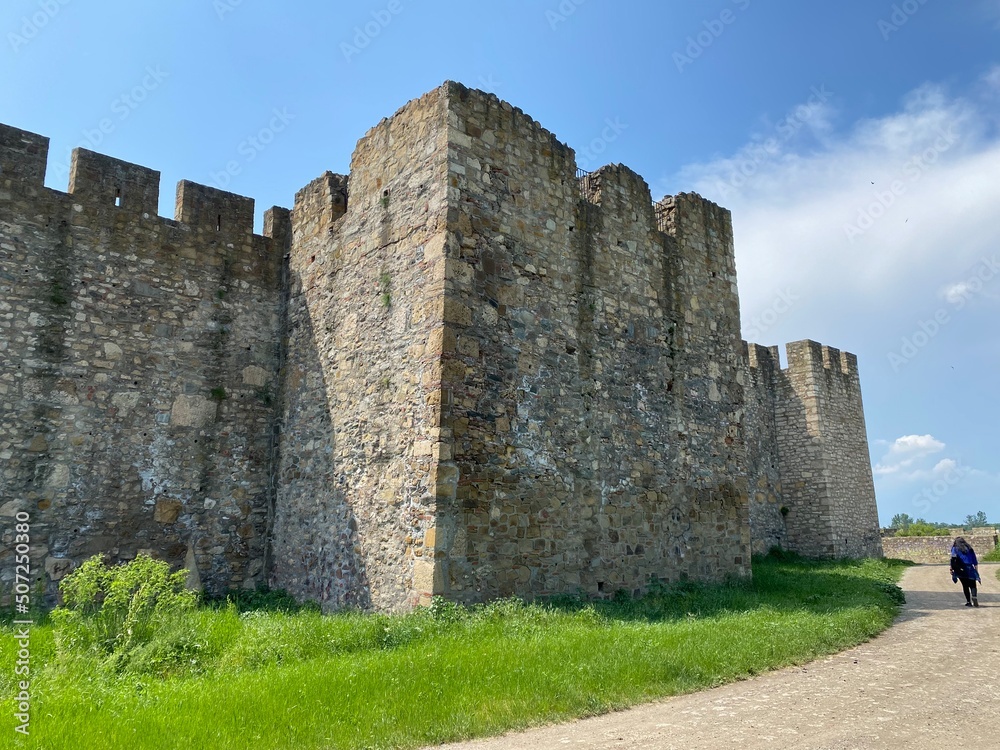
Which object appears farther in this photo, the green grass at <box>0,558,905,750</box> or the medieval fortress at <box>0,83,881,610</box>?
the medieval fortress at <box>0,83,881,610</box>

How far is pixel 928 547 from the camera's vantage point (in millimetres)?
28141

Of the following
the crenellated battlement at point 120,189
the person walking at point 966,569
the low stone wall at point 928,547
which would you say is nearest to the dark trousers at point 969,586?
the person walking at point 966,569

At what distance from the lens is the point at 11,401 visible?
9945mm

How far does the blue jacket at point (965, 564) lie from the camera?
12180mm

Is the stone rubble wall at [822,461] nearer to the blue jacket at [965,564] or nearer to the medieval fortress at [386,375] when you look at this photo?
the blue jacket at [965,564]

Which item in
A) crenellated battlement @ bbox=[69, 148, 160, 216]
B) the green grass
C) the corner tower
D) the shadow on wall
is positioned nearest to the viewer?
the green grass

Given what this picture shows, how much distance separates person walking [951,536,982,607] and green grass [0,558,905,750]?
3.65 m

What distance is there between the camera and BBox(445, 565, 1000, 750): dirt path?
502cm

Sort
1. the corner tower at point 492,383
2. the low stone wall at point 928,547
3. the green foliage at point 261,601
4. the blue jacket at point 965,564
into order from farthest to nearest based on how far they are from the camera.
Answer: the low stone wall at point 928,547 → the blue jacket at point 965,564 → the green foliage at point 261,601 → the corner tower at point 492,383

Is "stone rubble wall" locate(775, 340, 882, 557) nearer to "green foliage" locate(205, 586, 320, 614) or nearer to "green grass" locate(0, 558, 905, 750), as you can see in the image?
"green grass" locate(0, 558, 905, 750)

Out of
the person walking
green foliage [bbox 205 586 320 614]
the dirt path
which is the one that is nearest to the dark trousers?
the person walking

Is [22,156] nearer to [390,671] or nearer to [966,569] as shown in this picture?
[390,671]

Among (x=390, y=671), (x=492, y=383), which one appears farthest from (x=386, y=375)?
(x=390, y=671)

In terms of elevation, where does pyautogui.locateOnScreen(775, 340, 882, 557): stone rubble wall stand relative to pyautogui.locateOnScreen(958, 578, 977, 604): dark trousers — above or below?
above
